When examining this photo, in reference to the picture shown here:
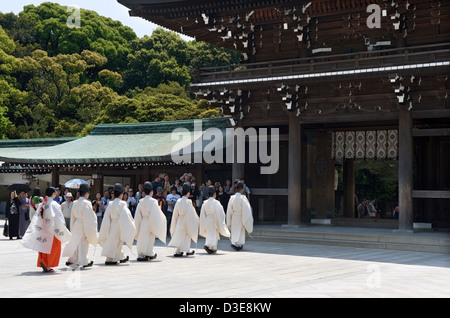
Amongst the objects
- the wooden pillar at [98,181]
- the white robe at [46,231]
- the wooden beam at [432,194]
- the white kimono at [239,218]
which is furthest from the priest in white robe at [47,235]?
the wooden pillar at [98,181]

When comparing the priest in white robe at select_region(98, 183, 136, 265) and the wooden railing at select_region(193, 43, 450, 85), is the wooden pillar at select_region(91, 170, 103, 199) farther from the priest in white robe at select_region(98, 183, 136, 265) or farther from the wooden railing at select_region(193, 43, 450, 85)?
Answer: the priest in white robe at select_region(98, 183, 136, 265)

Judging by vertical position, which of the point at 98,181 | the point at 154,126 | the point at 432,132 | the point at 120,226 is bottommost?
the point at 120,226

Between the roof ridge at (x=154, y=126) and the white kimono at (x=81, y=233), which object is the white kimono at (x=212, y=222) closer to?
the white kimono at (x=81, y=233)

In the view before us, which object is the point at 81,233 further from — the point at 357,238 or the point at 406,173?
the point at 406,173

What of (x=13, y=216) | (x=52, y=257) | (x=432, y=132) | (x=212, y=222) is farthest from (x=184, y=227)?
(x=13, y=216)

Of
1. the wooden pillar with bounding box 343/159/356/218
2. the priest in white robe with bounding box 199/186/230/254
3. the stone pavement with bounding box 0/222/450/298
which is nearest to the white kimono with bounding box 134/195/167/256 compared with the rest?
the stone pavement with bounding box 0/222/450/298

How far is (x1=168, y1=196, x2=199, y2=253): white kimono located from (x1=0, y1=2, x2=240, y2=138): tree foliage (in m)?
26.7

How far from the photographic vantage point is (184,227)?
1509 centimetres

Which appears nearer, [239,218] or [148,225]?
[148,225]

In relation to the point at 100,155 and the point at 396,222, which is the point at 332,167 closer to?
the point at 396,222

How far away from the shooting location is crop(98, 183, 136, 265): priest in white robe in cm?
1326
